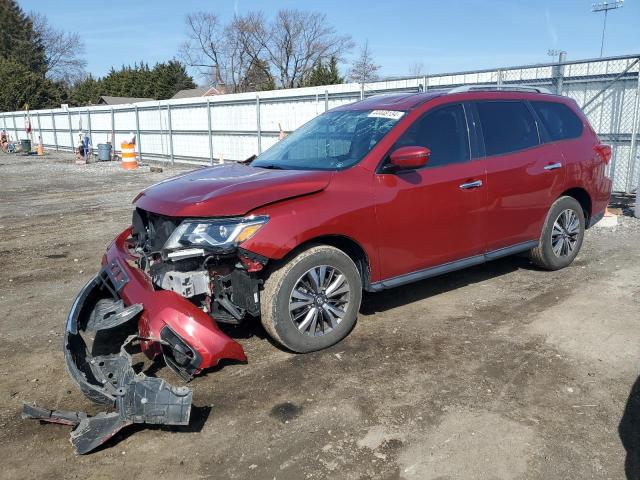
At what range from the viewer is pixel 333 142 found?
16.1 feet

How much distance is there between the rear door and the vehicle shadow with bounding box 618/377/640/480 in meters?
2.02

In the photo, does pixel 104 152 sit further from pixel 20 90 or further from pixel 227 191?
pixel 20 90

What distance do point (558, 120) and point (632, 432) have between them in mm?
3791

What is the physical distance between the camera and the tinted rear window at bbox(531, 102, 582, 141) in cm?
578

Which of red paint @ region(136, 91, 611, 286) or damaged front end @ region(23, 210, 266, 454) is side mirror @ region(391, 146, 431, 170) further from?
damaged front end @ region(23, 210, 266, 454)

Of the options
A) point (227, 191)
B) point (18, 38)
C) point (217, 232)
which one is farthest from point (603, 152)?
point (18, 38)

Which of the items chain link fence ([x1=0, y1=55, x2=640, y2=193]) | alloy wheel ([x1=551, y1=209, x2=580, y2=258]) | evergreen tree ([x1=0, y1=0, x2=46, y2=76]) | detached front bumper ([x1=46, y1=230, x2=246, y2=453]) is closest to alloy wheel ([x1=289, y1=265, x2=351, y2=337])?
detached front bumper ([x1=46, y1=230, x2=246, y2=453])

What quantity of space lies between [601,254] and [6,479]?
22.3ft

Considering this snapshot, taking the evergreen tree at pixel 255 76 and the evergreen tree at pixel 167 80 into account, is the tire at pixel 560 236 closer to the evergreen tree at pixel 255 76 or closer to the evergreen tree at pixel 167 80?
the evergreen tree at pixel 255 76

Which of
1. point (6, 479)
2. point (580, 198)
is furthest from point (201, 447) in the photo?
point (580, 198)

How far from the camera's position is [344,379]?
3773 millimetres

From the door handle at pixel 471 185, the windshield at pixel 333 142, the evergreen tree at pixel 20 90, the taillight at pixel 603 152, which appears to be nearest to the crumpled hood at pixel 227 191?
the windshield at pixel 333 142

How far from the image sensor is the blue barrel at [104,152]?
79.8ft

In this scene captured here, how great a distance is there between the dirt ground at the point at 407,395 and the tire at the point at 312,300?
17cm
